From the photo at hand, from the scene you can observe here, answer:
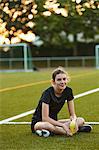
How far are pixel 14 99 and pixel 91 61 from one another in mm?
27256

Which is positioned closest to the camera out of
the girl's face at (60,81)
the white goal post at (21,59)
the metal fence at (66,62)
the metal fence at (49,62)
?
the girl's face at (60,81)

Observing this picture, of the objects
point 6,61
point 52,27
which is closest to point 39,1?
point 6,61

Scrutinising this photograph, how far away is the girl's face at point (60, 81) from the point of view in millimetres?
6227

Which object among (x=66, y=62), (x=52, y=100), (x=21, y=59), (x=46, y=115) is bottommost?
(x=66, y=62)

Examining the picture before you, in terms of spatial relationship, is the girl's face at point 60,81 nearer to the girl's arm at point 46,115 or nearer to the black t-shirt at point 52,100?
the black t-shirt at point 52,100

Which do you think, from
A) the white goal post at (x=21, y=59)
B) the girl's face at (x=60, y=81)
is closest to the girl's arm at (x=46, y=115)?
the girl's face at (x=60, y=81)

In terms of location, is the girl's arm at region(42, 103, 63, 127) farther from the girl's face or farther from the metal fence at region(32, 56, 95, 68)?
the metal fence at region(32, 56, 95, 68)

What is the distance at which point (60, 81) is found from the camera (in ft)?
20.4

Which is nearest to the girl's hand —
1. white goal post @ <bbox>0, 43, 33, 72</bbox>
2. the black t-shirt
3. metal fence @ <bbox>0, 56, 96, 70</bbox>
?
the black t-shirt

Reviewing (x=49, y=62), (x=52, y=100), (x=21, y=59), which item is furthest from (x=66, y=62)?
(x=52, y=100)

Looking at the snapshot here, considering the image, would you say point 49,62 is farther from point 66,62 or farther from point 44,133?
point 44,133

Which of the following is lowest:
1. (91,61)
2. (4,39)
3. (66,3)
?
(91,61)

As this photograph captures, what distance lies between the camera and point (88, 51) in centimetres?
4450

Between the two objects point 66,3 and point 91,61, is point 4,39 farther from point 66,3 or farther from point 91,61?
point 91,61
